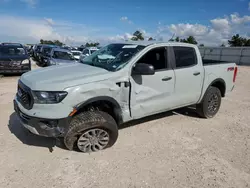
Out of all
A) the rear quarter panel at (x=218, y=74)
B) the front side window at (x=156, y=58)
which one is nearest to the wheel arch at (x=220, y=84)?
the rear quarter panel at (x=218, y=74)

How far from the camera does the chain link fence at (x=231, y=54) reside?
2485 centimetres

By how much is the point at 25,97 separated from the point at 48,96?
0.53m

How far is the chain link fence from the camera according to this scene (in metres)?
24.9

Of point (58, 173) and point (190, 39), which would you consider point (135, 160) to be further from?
point (190, 39)

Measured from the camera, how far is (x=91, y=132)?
10.5ft

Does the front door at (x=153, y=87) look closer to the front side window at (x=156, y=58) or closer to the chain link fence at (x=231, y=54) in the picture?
the front side window at (x=156, y=58)

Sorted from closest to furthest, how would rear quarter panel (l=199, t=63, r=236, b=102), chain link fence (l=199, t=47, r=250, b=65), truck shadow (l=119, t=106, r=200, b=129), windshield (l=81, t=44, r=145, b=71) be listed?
windshield (l=81, t=44, r=145, b=71), truck shadow (l=119, t=106, r=200, b=129), rear quarter panel (l=199, t=63, r=236, b=102), chain link fence (l=199, t=47, r=250, b=65)

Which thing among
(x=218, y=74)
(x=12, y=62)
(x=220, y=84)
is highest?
(x=218, y=74)

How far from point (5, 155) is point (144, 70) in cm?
259

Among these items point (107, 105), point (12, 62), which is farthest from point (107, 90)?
point (12, 62)

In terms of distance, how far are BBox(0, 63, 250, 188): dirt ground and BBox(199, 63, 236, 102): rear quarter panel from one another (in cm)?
104

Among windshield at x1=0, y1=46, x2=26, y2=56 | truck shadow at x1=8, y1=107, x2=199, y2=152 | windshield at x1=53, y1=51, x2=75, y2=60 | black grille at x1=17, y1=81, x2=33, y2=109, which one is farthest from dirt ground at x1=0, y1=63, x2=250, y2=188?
windshield at x1=53, y1=51, x2=75, y2=60

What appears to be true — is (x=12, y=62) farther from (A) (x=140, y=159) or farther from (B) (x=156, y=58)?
(A) (x=140, y=159)

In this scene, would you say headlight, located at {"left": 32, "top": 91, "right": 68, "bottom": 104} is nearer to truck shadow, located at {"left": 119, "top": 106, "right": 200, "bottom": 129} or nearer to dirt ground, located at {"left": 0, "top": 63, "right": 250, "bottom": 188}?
dirt ground, located at {"left": 0, "top": 63, "right": 250, "bottom": 188}
